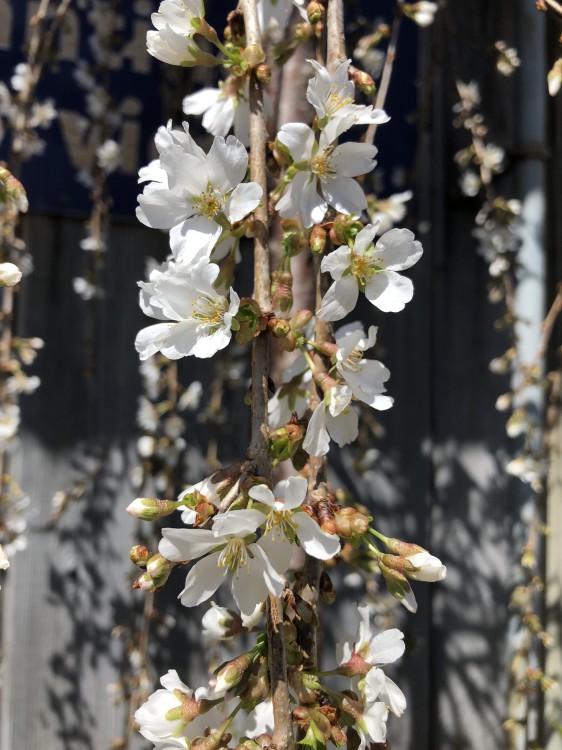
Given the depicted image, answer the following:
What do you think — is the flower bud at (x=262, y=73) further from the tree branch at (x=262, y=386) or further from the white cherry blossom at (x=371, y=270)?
the white cherry blossom at (x=371, y=270)

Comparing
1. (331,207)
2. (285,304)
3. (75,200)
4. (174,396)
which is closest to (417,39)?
(75,200)

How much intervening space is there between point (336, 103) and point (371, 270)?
0.63ft

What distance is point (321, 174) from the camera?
0.76 m

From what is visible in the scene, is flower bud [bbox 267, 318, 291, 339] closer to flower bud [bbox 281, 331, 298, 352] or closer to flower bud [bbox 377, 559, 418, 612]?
flower bud [bbox 281, 331, 298, 352]

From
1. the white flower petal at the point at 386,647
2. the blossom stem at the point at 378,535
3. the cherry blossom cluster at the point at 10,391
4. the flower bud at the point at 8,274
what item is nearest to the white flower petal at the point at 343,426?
the blossom stem at the point at 378,535

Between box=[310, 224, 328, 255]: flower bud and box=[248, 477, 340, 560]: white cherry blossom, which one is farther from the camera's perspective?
box=[310, 224, 328, 255]: flower bud

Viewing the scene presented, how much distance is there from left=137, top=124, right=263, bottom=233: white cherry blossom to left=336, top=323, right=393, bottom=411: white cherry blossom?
0.17m

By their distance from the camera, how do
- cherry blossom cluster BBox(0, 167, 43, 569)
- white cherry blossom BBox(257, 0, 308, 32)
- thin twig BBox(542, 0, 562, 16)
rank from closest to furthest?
1. thin twig BBox(542, 0, 562, 16)
2. white cherry blossom BBox(257, 0, 308, 32)
3. cherry blossom cluster BBox(0, 167, 43, 569)

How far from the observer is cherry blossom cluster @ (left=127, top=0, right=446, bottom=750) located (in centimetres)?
60

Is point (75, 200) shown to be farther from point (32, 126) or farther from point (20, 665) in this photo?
point (20, 665)

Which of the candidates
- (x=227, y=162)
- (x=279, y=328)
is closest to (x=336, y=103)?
(x=227, y=162)

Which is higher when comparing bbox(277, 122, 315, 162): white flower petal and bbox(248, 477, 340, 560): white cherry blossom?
bbox(277, 122, 315, 162): white flower petal

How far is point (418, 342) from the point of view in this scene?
1979mm

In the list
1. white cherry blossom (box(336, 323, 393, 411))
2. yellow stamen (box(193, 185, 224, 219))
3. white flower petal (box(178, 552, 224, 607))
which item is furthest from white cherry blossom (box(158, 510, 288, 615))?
yellow stamen (box(193, 185, 224, 219))
